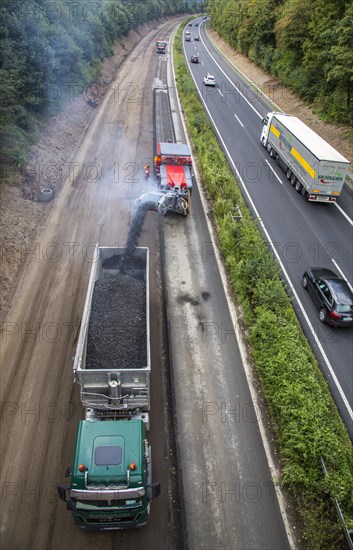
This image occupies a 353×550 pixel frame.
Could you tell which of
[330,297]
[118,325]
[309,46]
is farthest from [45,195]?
[309,46]

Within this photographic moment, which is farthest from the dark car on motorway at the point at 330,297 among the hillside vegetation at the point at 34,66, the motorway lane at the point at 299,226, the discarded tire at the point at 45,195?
the hillside vegetation at the point at 34,66

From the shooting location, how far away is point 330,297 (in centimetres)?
1733

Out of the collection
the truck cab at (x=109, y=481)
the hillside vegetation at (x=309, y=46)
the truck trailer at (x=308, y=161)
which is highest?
the hillside vegetation at (x=309, y=46)

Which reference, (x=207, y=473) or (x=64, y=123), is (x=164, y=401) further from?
(x=64, y=123)

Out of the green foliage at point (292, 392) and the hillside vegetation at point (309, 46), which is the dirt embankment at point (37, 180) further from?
the hillside vegetation at point (309, 46)

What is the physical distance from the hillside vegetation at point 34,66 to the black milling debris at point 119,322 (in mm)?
12802

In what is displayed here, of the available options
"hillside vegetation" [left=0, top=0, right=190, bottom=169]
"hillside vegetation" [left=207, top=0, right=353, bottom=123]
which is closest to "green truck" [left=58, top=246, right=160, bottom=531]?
"hillside vegetation" [left=0, top=0, right=190, bottom=169]

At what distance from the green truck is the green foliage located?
4435mm

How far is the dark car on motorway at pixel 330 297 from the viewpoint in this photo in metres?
17.0

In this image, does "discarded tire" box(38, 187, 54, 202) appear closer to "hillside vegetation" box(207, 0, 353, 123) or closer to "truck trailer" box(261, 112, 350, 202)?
"truck trailer" box(261, 112, 350, 202)

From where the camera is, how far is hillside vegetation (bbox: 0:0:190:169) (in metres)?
23.8

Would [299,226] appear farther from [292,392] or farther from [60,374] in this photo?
[60,374]

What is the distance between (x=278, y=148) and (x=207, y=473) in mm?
25486

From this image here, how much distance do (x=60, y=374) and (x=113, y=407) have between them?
11.2 ft
